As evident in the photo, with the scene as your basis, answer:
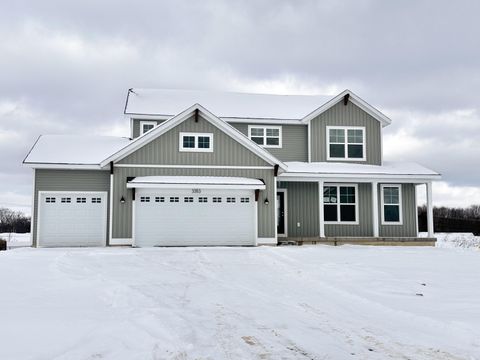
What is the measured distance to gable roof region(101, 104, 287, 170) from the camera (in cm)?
1770

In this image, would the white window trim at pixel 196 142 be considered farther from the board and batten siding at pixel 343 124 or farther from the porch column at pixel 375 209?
the porch column at pixel 375 209

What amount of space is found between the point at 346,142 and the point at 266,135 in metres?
3.75

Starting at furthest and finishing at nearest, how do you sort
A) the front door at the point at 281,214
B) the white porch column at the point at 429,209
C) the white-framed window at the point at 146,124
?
the white-framed window at the point at 146,124 → the front door at the point at 281,214 → the white porch column at the point at 429,209

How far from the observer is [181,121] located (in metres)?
18.3

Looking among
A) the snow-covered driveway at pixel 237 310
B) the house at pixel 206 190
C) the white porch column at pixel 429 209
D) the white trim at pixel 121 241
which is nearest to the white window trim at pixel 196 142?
the house at pixel 206 190

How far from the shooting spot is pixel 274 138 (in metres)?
21.5

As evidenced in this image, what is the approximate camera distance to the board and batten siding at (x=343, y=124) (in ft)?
70.0

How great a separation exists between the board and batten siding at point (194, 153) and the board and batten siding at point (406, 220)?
6.67 meters

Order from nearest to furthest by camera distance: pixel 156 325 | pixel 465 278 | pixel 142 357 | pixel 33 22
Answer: pixel 142 357, pixel 156 325, pixel 465 278, pixel 33 22

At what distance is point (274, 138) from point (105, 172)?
782cm

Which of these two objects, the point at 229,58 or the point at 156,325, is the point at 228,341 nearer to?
the point at 156,325

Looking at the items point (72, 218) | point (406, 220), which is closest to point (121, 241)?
point (72, 218)

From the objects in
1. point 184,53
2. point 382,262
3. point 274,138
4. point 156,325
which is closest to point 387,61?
point 274,138

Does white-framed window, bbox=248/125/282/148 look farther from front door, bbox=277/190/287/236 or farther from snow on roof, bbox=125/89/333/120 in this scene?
front door, bbox=277/190/287/236
